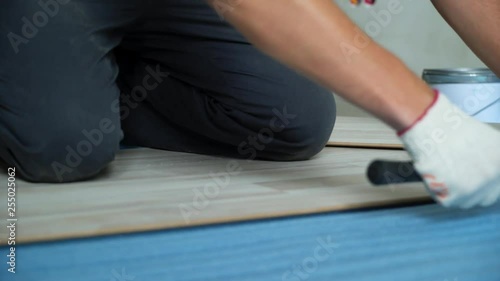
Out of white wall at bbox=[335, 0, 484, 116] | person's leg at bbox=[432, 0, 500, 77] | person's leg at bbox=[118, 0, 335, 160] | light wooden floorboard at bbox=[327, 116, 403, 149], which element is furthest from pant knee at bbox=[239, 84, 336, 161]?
white wall at bbox=[335, 0, 484, 116]

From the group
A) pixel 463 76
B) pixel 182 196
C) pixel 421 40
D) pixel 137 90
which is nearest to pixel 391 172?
pixel 182 196

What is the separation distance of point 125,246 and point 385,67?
33 centimetres

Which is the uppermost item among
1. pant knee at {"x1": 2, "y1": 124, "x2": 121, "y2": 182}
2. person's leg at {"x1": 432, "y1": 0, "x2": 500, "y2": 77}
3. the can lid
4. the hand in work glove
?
person's leg at {"x1": 432, "y1": 0, "x2": 500, "y2": 77}

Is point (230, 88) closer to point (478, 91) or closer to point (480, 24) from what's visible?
point (480, 24)

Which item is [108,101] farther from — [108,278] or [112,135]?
[108,278]

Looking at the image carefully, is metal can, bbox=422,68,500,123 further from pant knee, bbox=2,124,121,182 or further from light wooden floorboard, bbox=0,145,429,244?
pant knee, bbox=2,124,121,182

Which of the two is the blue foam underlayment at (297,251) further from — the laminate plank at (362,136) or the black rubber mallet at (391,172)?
the laminate plank at (362,136)

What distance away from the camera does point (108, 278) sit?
0.54 m

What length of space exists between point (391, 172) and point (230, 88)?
420mm

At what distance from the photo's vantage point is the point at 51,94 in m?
0.88

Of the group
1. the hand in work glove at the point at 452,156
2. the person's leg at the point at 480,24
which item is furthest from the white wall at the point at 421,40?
the hand in work glove at the point at 452,156

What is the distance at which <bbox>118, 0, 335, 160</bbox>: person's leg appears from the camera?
42.4 inches

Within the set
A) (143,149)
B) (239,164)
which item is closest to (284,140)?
(239,164)

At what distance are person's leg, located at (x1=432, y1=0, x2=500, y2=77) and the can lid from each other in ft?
2.91
